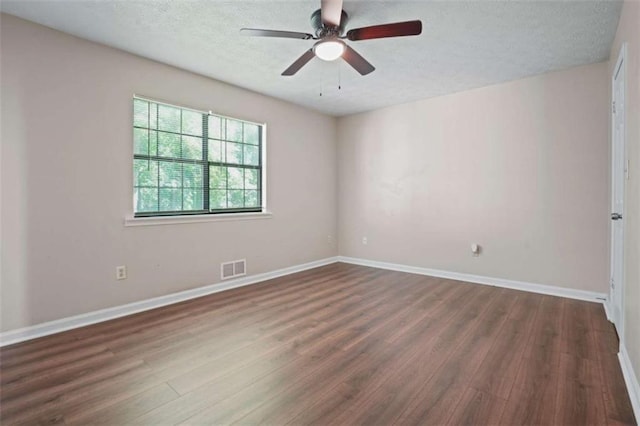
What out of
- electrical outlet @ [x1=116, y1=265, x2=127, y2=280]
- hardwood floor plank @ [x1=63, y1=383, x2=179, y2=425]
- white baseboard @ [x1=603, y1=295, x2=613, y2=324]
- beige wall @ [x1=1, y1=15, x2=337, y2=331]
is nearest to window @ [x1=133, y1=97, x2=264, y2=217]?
beige wall @ [x1=1, y1=15, x2=337, y2=331]

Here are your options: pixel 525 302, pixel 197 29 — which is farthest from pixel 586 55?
pixel 197 29

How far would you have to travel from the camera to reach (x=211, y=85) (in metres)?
3.84

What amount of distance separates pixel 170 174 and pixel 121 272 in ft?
3.78

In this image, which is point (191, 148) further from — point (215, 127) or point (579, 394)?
point (579, 394)

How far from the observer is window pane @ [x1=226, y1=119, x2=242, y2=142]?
13.6 feet

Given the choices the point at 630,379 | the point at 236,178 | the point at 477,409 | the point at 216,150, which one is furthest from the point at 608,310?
the point at 216,150

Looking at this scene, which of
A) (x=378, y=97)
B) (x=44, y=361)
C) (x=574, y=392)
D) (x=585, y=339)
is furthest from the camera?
(x=378, y=97)

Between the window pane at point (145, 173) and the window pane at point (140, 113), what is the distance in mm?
400

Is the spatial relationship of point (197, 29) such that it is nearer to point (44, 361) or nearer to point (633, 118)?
point (44, 361)

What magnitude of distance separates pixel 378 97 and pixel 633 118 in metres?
3.05

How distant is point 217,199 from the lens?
4.04 m

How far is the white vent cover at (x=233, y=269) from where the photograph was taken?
157 inches

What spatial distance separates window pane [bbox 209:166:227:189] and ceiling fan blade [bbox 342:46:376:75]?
7.12ft

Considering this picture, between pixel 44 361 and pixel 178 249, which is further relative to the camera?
pixel 178 249
